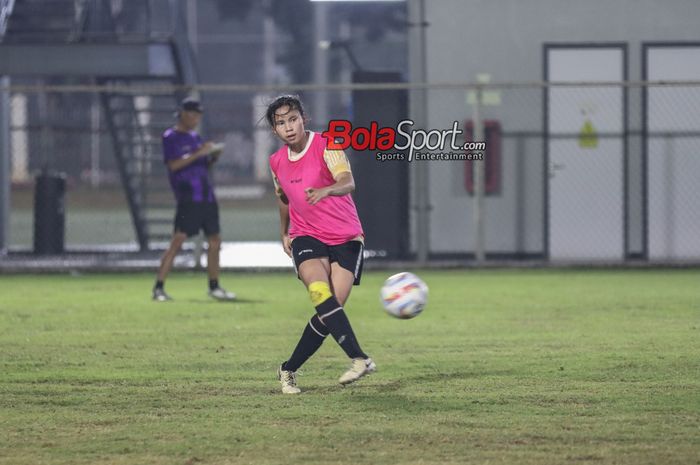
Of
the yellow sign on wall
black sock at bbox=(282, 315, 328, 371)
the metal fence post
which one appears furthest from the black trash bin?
black sock at bbox=(282, 315, 328, 371)

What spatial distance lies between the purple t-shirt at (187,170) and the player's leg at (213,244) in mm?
155

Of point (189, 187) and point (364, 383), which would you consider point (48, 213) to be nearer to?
point (189, 187)

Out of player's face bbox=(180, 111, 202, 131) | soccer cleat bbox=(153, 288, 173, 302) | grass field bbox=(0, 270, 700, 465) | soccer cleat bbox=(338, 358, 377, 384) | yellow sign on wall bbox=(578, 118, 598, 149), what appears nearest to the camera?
grass field bbox=(0, 270, 700, 465)

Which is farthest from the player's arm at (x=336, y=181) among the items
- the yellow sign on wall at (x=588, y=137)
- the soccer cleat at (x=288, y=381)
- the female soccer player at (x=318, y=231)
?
the yellow sign on wall at (x=588, y=137)

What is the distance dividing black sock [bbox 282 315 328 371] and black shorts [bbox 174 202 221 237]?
582 centimetres

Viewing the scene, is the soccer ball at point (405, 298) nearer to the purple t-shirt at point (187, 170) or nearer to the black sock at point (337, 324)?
the black sock at point (337, 324)

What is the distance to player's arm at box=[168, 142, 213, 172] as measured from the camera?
13430mm

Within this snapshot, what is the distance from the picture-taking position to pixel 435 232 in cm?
1898

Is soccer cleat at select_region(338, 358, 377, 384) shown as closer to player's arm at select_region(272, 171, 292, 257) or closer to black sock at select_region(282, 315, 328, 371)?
black sock at select_region(282, 315, 328, 371)

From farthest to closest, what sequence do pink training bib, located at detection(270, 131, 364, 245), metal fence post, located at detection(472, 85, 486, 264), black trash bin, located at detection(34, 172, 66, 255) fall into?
black trash bin, located at detection(34, 172, 66, 255), metal fence post, located at detection(472, 85, 486, 264), pink training bib, located at detection(270, 131, 364, 245)

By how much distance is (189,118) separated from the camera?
44.1 feet

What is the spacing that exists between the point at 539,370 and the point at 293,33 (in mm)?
24898

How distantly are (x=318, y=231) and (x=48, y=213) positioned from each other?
13.3 m

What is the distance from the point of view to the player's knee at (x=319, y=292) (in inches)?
303
